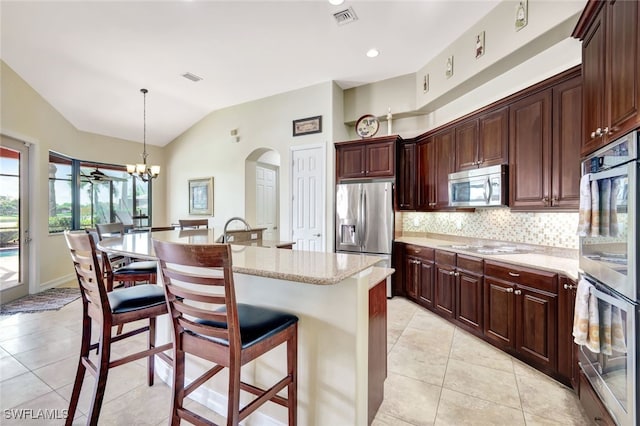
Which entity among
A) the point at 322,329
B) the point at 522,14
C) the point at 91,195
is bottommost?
the point at 322,329

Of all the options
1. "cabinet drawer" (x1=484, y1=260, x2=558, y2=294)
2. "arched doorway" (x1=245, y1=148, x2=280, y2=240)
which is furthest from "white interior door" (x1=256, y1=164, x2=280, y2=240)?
"cabinet drawer" (x1=484, y1=260, x2=558, y2=294)

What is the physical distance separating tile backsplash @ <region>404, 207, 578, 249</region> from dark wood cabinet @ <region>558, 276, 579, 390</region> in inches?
27.4

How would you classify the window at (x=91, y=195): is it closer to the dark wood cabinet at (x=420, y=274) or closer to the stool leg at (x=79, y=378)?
the stool leg at (x=79, y=378)

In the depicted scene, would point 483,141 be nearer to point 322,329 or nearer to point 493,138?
point 493,138

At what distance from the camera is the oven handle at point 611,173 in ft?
4.43

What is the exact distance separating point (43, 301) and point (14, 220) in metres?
1.24

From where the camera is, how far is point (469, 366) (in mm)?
2436

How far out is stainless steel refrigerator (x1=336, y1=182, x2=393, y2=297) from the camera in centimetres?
416

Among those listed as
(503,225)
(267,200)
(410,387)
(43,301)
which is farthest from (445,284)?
(43,301)

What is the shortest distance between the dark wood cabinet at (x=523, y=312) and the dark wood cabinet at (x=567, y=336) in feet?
0.12

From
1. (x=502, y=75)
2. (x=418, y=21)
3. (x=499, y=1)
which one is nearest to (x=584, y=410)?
(x=502, y=75)

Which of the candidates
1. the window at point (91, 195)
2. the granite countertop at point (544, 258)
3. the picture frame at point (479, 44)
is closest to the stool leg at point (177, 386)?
the granite countertop at point (544, 258)

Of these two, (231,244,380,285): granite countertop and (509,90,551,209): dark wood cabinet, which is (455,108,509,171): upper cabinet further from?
(231,244,380,285): granite countertop

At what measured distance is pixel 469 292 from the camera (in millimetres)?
2994
